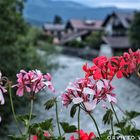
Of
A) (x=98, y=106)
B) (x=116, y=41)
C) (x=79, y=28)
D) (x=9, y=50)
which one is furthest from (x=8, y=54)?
(x=79, y=28)

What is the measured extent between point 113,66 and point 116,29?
87.2 feet

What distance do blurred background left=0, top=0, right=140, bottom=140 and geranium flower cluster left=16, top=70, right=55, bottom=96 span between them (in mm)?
198

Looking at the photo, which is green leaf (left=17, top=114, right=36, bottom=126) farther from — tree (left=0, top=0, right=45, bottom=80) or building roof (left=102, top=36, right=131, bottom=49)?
building roof (left=102, top=36, right=131, bottom=49)

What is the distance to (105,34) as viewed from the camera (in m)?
27.4

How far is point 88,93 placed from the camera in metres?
0.76

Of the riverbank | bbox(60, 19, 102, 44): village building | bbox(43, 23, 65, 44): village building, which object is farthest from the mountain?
bbox(43, 23, 65, 44): village building

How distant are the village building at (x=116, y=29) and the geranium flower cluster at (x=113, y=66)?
72.5 ft

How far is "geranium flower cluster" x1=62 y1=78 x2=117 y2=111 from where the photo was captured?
768mm

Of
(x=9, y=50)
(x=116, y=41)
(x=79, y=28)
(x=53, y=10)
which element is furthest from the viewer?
(x=79, y=28)

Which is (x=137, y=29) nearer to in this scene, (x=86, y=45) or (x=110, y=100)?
(x=86, y=45)

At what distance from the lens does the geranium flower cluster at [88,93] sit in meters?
0.77

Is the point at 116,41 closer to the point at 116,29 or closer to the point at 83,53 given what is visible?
the point at 83,53

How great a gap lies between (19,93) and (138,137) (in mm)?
254

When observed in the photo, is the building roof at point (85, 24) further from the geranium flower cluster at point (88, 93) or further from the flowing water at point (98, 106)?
the geranium flower cluster at point (88, 93)
